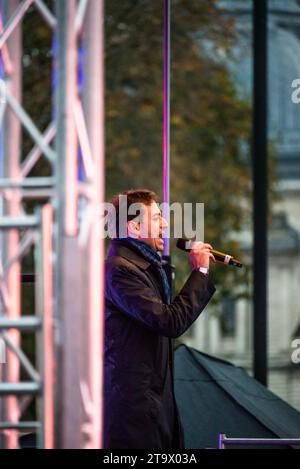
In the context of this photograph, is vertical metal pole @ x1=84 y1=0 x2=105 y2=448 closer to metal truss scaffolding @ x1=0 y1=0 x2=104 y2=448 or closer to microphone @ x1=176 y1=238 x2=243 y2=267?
metal truss scaffolding @ x1=0 y1=0 x2=104 y2=448

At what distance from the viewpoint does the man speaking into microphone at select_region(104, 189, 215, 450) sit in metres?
4.25

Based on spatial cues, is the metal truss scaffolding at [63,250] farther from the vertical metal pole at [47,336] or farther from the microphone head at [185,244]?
the microphone head at [185,244]

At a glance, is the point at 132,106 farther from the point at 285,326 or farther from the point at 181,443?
the point at 285,326

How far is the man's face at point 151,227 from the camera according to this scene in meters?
4.41

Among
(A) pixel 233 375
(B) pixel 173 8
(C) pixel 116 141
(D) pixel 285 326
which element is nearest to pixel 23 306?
(C) pixel 116 141

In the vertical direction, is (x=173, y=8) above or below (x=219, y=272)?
above

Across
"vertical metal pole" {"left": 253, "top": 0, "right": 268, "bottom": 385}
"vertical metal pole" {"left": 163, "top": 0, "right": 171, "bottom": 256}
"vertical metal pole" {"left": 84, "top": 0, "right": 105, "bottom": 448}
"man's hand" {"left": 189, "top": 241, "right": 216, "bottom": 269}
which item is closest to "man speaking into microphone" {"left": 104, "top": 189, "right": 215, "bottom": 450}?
"man's hand" {"left": 189, "top": 241, "right": 216, "bottom": 269}

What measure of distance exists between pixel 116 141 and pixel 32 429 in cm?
1314

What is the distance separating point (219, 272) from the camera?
19.2 m

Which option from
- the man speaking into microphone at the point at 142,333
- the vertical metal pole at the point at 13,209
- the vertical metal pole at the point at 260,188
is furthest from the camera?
the vertical metal pole at the point at 260,188

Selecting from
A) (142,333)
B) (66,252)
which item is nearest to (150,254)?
(142,333)

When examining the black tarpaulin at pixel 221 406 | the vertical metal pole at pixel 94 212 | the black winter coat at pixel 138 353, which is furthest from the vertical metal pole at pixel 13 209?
the black tarpaulin at pixel 221 406

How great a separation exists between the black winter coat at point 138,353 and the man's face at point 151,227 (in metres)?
0.09

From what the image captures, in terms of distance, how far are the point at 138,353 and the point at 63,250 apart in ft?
2.51
